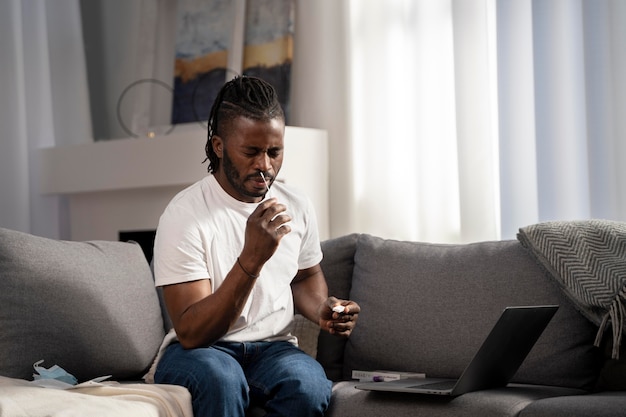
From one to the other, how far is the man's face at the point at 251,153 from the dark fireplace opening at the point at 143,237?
7.03 feet

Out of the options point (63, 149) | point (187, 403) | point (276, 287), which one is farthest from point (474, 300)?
point (63, 149)

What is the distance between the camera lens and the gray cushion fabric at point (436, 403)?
2.14 m

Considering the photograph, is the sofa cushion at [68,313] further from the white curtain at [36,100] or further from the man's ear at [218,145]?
the white curtain at [36,100]

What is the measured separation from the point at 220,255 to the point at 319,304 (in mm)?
315

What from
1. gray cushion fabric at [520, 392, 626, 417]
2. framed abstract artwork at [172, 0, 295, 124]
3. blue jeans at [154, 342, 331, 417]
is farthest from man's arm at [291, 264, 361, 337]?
framed abstract artwork at [172, 0, 295, 124]

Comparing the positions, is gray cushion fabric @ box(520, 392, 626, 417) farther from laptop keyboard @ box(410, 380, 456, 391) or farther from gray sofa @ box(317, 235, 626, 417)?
laptop keyboard @ box(410, 380, 456, 391)

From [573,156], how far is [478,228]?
465mm

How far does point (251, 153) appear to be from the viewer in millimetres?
2314

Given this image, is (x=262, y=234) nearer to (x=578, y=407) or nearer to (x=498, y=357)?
(x=498, y=357)

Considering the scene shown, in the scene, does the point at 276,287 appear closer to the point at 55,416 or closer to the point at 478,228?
the point at 55,416

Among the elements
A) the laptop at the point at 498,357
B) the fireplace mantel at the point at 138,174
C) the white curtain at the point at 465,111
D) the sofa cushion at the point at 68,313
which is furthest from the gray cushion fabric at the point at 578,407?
the fireplace mantel at the point at 138,174

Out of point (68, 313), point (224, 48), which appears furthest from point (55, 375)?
point (224, 48)

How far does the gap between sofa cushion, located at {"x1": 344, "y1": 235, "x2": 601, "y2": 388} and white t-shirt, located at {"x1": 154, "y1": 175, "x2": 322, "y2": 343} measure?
359mm

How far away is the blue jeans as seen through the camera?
6.89 feet
